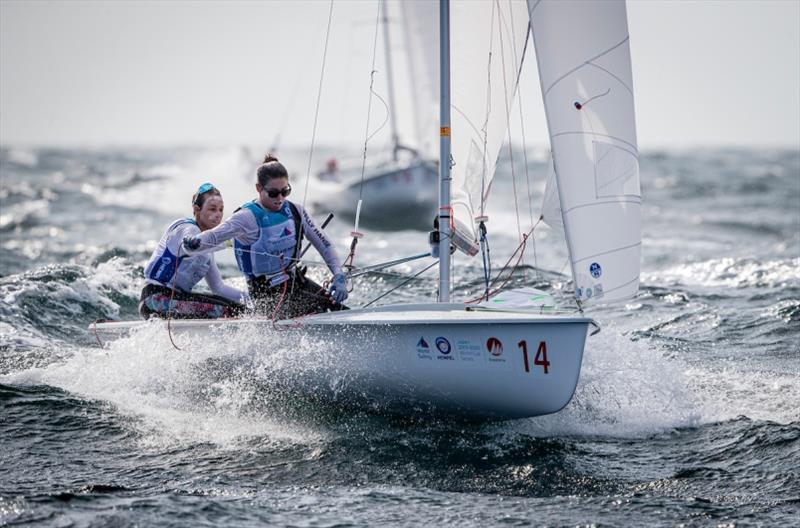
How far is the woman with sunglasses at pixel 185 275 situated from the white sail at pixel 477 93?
5.02 feet

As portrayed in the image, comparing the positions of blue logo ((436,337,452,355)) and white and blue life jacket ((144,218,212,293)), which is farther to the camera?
white and blue life jacket ((144,218,212,293))

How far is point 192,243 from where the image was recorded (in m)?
5.23

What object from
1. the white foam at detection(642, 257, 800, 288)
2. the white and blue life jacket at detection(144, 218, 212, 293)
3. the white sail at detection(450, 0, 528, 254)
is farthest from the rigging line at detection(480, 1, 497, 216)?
the white foam at detection(642, 257, 800, 288)

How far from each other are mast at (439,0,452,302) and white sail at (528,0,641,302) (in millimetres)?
572

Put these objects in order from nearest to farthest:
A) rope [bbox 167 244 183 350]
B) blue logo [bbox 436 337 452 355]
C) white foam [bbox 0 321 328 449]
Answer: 1. blue logo [bbox 436 337 452 355]
2. white foam [bbox 0 321 328 449]
3. rope [bbox 167 244 183 350]

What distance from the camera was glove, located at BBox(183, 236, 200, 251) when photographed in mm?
5234

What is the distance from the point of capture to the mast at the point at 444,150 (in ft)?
17.3

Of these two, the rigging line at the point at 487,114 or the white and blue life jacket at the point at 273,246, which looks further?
the rigging line at the point at 487,114

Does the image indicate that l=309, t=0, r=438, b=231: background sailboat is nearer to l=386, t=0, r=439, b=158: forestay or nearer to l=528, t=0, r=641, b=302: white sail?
l=386, t=0, r=439, b=158: forestay

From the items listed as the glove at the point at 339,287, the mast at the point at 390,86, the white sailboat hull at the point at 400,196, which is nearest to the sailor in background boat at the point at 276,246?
the glove at the point at 339,287

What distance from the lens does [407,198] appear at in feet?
55.8

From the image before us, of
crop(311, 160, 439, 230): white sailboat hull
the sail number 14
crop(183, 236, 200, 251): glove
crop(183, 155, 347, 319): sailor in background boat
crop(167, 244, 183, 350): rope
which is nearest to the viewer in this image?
the sail number 14

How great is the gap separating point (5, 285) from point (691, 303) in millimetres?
6324

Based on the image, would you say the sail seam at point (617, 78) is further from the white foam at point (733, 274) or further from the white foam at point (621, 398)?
the white foam at point (733, 274)
